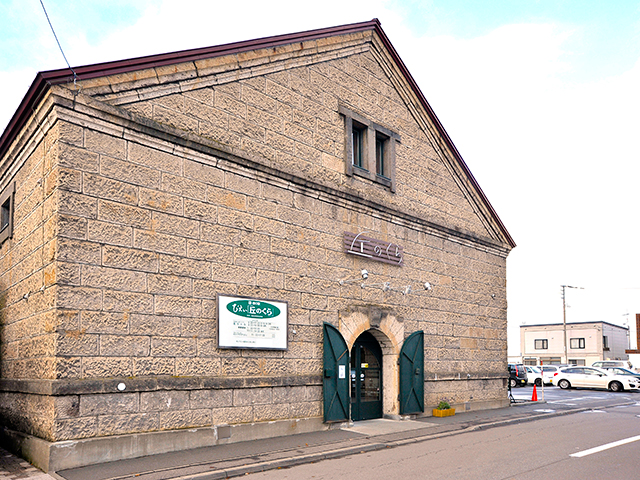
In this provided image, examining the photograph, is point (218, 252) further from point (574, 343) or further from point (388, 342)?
point (574, 343)

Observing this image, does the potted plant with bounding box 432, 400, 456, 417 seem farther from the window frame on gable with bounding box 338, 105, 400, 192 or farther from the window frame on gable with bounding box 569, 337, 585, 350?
the window frame on gable with bounding box 569, 337, 585, 350

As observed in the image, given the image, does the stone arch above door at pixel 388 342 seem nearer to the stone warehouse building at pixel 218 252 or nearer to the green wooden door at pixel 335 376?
the stone warehouse building at pixel 218 252

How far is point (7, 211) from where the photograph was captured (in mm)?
13031

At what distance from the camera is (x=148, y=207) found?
423 inches

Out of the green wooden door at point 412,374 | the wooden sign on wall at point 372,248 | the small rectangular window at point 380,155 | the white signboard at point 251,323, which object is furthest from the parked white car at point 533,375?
the white signboard at point 251,323

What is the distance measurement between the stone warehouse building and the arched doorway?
0.06m

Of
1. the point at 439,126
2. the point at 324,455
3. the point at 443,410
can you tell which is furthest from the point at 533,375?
the point at 324,455

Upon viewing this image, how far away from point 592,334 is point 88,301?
6244cm

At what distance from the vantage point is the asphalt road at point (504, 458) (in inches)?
356

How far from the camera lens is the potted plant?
1664cm

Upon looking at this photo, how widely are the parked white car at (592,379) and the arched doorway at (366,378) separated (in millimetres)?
22829

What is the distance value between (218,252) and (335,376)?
14.4ft

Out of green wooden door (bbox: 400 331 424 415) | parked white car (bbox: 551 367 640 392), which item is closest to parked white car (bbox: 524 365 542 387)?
parked white car (bbox: 551 367 640 392)

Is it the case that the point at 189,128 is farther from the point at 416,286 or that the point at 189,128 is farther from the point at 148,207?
the point at 416,286
